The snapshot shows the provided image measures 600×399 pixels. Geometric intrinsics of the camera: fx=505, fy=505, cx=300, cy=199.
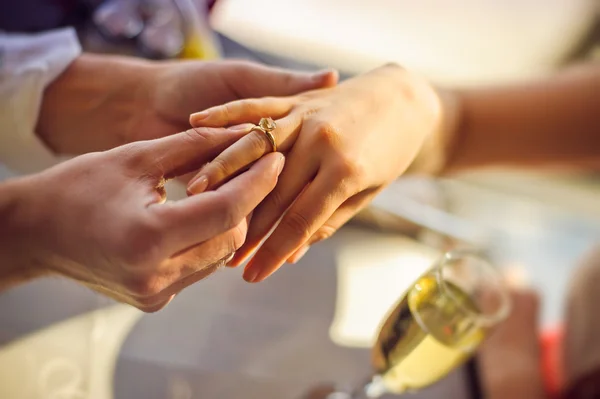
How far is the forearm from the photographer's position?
2.99 ft

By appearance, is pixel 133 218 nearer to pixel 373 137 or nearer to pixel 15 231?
pixel 15 231

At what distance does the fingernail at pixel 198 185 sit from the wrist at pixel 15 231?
167 mm

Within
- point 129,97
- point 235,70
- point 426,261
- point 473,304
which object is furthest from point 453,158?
point 129,97

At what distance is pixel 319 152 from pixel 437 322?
0.85 feet

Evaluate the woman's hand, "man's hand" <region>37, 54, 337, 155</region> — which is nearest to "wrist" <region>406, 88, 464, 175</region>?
the woman's hand

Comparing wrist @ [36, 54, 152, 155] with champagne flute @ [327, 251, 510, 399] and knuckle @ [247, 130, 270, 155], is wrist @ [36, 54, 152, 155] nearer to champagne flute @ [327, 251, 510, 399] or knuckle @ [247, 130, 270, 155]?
knuckle @ [247, 130, 270, 155]

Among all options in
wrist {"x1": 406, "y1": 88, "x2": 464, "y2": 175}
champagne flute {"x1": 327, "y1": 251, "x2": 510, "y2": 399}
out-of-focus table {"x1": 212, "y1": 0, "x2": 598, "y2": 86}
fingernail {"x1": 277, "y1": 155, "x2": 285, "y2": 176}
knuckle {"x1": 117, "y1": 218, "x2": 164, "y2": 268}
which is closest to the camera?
knuckle {"x1": 117, "y1": 218, "x2": 164, "y2": 268}

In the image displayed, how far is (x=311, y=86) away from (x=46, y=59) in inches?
15.4

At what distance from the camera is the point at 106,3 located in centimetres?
114

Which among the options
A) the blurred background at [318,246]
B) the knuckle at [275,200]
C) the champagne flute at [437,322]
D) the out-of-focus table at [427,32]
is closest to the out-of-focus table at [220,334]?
the blurred background at [318,246]

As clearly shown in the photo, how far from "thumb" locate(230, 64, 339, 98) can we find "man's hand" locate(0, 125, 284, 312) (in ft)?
0.53

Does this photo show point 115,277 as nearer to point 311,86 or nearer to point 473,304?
point 311,86

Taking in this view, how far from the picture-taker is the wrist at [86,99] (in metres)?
0.70

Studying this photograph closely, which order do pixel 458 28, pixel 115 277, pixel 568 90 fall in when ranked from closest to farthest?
pixel 115 277, pixel 568 90, pixel 458 28
